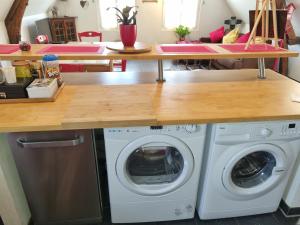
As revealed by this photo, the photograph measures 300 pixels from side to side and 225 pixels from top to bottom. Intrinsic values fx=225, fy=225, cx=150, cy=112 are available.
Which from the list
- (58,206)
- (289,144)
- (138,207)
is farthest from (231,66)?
(58,206)

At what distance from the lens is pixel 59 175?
130 centimetres

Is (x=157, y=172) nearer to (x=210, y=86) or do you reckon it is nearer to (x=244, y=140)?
(x=244, y=140)

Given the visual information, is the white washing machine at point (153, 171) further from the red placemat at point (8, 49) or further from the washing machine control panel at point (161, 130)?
the red placemat at point (8, 49)

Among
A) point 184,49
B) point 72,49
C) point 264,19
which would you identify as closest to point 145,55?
point 184,49

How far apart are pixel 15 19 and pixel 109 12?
126 inches

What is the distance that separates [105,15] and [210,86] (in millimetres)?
5373

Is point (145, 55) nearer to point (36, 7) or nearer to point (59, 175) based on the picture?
point (59, 175)

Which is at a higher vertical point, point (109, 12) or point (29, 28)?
point (109, 12)

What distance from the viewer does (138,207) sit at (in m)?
1.43

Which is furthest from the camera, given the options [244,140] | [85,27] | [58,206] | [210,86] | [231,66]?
[85,27]

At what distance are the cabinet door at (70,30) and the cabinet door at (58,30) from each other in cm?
7

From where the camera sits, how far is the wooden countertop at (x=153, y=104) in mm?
1137

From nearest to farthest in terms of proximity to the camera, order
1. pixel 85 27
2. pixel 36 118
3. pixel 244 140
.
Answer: pixel 36 118
pixel 244 140
pixel 85 27

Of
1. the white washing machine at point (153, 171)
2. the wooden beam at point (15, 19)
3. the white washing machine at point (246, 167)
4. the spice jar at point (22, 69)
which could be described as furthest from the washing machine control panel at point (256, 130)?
the wooden beam at point (15, 19)
